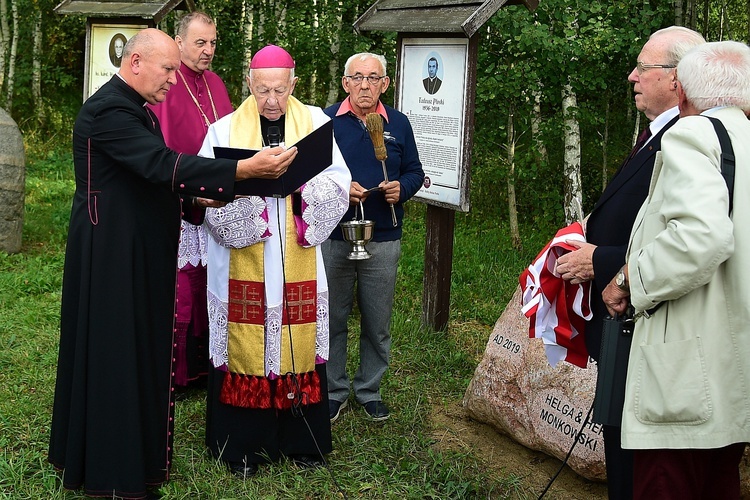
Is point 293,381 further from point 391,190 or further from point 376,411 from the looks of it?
point 391,190

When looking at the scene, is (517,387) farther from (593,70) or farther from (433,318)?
(593,70)

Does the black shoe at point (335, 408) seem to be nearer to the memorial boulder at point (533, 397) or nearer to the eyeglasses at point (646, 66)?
the memorial boulder at point (533, 397)

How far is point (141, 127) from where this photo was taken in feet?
12.8

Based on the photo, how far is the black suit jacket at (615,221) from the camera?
3.37 meters

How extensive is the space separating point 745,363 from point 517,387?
92.6 inches

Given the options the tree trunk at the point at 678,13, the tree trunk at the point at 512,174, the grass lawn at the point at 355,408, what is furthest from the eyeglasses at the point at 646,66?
the tree trunk at the point at 678,13

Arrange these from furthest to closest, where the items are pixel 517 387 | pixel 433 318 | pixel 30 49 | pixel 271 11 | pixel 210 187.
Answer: pixel 30 49
pixel 271 11
pixel 433 318
pixel 517 387
pixel 210 187

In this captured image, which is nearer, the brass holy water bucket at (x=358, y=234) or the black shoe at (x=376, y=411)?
the brass holy water bucket at (x=358, y=234)

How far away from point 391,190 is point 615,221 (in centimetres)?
181

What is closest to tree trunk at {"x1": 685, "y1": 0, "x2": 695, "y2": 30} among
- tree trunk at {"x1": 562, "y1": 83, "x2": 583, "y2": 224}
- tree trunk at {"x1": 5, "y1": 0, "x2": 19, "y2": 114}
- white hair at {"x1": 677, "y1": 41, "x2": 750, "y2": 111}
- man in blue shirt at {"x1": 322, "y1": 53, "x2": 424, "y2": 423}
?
tree trunk at {"x1": 562, "y1": 83, "x2": 583, "y2": 224}

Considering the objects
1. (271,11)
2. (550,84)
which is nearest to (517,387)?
(550,84)

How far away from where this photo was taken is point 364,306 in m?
5.33

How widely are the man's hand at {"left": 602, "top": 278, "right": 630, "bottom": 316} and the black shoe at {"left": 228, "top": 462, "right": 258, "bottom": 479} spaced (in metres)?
2.23

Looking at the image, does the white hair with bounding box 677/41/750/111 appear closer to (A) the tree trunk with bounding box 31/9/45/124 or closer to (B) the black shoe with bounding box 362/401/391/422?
(B) the black shoe with bounding box 362/401/391/422
